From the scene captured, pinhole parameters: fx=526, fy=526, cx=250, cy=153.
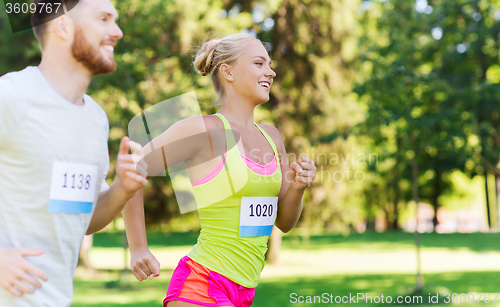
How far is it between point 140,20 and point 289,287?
232 inches

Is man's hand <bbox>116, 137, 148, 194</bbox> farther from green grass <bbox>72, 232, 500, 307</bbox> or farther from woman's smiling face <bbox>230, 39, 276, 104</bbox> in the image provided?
green grass <bbox>72, 232, 500, 307</bbox>

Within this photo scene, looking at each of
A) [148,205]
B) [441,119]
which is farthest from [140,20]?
[148,205]

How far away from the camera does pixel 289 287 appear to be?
34.2 feet

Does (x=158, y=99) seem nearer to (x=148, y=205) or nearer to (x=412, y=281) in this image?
(x=412, y=281)

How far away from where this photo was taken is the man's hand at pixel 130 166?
1524mm

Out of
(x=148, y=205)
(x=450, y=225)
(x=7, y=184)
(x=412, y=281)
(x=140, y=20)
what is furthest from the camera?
(x=450, y=225)

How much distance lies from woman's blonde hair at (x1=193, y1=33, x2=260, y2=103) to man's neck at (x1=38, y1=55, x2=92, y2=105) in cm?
112

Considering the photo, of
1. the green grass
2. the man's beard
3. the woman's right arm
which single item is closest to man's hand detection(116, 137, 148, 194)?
the man's beard

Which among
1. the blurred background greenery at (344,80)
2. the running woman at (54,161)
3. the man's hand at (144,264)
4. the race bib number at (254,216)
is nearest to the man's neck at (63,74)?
the running woman at (54,161)

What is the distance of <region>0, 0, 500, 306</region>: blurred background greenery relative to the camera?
334 inches

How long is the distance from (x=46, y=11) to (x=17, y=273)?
79 cm

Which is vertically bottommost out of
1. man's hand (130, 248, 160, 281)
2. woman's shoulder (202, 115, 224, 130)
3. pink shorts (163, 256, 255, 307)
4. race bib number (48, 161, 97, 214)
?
pink shorts (163, 256, 255, 307)

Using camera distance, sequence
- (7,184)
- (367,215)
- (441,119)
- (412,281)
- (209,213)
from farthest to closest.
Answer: (367,215)
(412,281)
(441,119)
(209,213)
(7,184)

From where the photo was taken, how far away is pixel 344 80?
556 inches
